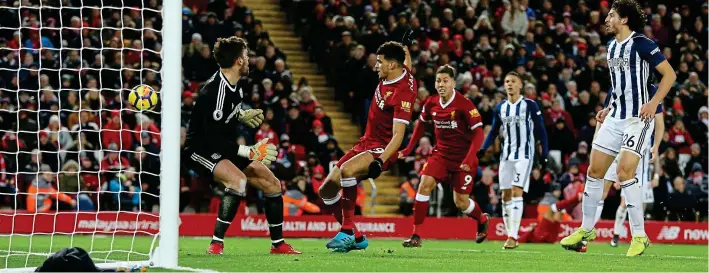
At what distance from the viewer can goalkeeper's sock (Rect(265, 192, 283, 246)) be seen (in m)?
10.2

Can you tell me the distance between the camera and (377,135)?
36.9 ft

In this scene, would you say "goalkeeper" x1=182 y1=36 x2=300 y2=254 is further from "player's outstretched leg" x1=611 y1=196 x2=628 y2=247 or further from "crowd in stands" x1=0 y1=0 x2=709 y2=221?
"player's outstretched leg" x1=611 y1=196 x2=628 y2=247

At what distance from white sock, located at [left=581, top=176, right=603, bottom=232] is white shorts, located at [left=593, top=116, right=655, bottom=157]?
16.2 inches

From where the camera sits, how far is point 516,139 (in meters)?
14.2

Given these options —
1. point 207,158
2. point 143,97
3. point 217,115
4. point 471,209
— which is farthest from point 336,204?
point 471,209

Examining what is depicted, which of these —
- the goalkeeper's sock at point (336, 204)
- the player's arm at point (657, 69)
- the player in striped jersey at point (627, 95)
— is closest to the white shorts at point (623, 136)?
the player in striped jersey at point (627, 95)

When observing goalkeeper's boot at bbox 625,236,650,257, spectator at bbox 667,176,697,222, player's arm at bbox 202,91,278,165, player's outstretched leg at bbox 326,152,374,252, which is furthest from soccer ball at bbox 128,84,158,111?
spectator at bbox 667,176,697,222

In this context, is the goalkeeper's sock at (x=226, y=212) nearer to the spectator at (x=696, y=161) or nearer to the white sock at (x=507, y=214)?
the white sock at (x=507, y=214)

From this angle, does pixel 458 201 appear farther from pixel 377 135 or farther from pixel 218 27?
pixel 218 27

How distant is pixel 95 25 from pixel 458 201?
28.6 ft

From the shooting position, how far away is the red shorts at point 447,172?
13188 millimetres

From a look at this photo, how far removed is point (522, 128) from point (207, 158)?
560cm

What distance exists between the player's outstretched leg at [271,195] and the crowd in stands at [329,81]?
18.2 ft

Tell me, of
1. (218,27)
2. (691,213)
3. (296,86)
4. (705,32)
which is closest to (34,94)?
(218,27)
